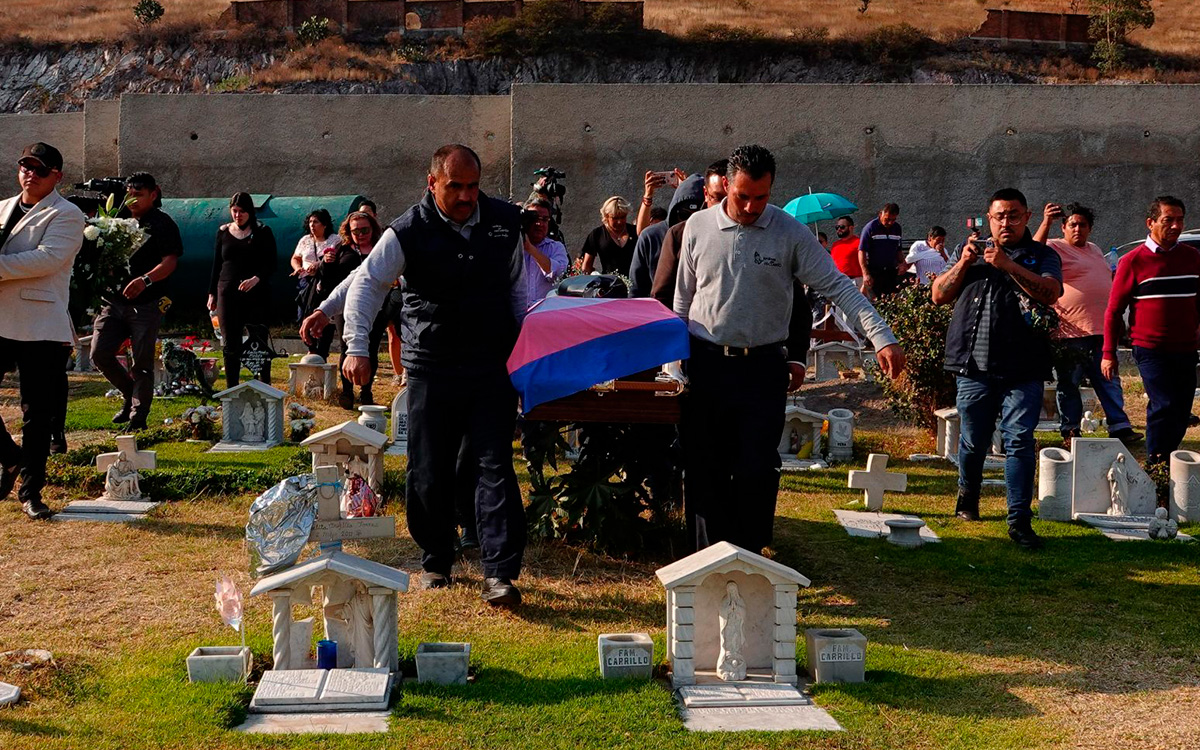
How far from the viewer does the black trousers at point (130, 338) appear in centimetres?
986

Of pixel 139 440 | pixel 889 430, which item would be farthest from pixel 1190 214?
pixel 139 440

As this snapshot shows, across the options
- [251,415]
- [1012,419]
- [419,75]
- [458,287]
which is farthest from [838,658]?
[419,75]

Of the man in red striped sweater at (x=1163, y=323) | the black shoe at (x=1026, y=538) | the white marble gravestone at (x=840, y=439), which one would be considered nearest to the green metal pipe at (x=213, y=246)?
the white marble gravestone at (x=840, y=439)

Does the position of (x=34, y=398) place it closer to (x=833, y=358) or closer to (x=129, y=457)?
(x=129, y=457)

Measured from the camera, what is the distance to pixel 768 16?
4291cm

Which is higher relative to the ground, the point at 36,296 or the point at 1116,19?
the point at 1116,19

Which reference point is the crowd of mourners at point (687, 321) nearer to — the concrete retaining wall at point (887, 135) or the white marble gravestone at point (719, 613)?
the white marble gravestone at point (719, 613)

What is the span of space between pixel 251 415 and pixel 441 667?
5.58 meters

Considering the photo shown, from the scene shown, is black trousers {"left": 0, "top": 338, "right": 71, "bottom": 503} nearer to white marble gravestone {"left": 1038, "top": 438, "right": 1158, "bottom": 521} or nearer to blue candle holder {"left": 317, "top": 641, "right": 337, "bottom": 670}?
blue candle holder {"left": 317, "top": 641, "right": 337, "bottom": 670}

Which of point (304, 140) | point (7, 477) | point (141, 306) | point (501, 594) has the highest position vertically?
point (304, 140)

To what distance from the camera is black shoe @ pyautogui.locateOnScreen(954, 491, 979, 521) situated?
7629 mm

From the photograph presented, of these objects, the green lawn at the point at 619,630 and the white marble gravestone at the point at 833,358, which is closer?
the green lawn at the point at 619,630

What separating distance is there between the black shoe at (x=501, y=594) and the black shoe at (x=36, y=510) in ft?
9.45

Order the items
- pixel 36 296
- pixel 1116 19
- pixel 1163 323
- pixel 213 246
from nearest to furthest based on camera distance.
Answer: pixel 36 296 < pixel 1163 323 < pixel 213 246 < pixel 1116 19
